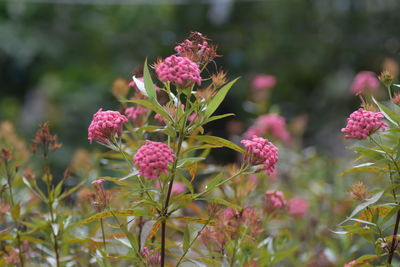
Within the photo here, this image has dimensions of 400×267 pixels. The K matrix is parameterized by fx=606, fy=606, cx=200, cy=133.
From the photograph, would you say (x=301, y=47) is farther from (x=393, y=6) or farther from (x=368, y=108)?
(x=368, y=108)

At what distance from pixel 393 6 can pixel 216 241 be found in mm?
4605

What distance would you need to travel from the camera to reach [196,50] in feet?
3.79

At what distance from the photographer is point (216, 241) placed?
53.5 inches

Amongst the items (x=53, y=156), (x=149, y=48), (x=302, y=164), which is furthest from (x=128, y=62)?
(x=302, y=164)

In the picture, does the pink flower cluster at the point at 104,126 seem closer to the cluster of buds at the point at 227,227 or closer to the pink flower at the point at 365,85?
the cluster of buds at the point at 227,227

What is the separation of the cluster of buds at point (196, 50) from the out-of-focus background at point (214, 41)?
378 centimetres

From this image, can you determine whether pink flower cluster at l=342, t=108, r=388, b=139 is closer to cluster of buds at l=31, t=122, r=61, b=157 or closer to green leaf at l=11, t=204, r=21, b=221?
cluster of buds at l=31, t=122, r=61, b=157

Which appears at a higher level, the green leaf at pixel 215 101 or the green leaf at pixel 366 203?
the green leaf at pixel 215 101

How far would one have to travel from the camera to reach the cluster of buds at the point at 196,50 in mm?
1146

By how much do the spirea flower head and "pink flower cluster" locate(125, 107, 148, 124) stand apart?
0.39 metres

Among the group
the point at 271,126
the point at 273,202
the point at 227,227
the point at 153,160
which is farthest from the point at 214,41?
the point at 153,160

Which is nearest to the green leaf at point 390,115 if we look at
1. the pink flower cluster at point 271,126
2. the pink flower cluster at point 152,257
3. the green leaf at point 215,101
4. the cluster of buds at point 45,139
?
the green leaf at point 215,101

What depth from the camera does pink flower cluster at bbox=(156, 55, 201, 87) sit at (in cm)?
106

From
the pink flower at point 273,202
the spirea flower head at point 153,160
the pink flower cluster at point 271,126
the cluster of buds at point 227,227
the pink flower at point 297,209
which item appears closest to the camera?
the spirea flower head at point 153,160
